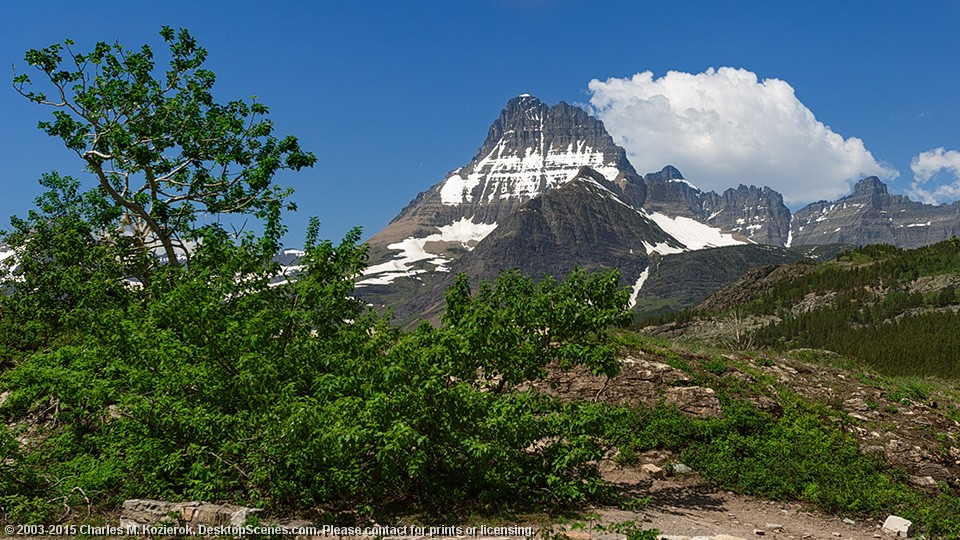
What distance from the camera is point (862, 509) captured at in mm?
15039

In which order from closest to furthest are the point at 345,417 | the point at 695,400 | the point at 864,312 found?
1. the point at 345,417
2. the point at 695,400
3. the point at 864,312

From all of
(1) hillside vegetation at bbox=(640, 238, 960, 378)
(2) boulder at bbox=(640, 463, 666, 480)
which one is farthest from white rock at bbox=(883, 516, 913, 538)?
(1) hillside vegetation at bbox=(640, 238, 960, 378)

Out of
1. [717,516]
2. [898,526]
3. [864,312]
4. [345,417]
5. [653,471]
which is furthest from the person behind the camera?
[864,312]

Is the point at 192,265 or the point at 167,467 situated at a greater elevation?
the point at 192,265

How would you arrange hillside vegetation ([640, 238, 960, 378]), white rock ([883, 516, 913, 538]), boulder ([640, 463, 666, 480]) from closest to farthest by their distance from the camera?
white rock ([883, 516, 913, 538]) → boulder ([640, 463, 666, 480]) → hillside vegetation ([640, 238, 960, 378])

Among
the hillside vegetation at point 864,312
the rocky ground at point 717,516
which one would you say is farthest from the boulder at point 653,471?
the hillside vegetation at point 864,312

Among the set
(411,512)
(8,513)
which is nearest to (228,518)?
(411,512)

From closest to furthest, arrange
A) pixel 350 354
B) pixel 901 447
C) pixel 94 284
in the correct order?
pixel 350 354, pixel 94 284, pixel 901 447

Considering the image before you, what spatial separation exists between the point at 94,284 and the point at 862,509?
2058cm

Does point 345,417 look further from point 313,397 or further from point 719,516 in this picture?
point 719,516

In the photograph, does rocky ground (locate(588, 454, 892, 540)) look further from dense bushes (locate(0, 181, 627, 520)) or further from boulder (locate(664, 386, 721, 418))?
boulder (locate(664, 386, 721, 418))

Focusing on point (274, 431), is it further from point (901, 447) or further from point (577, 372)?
point (901, 447)

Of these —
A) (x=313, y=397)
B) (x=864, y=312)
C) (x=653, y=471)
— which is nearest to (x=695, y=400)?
(x=653, y=471)

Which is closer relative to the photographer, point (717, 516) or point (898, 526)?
point (898, 526)
